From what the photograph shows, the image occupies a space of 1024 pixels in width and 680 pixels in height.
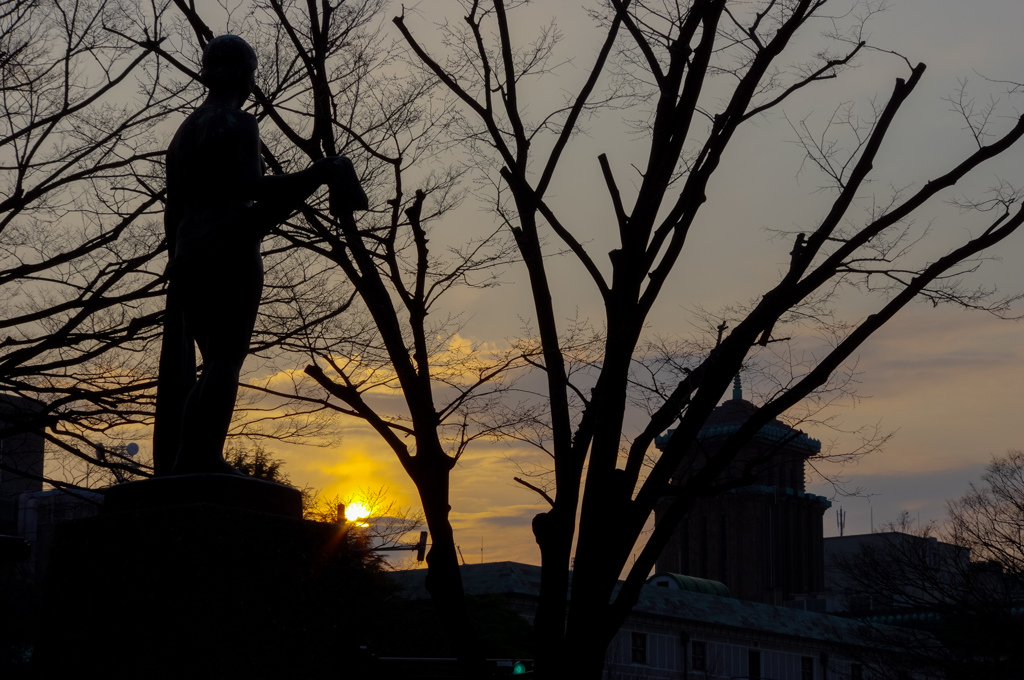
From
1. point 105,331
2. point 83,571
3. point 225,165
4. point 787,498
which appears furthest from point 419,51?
point 787,498

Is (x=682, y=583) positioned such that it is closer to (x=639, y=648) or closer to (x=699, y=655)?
(x=699, y=655)

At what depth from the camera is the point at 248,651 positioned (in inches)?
162

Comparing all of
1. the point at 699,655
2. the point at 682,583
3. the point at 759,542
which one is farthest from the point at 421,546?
the point at 759,542

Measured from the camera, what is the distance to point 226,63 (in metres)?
4.63

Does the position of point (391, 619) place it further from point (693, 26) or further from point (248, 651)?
point (248, 651)

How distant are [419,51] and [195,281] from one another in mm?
4677

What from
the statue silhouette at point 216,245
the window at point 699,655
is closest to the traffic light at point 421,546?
the statue silhouette at point 216,245

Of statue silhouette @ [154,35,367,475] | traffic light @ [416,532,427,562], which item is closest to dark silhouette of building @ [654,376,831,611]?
traffic light @ [416,532,427,562]

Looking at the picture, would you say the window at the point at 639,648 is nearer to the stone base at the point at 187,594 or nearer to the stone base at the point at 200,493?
the stone base at the point at 187,594

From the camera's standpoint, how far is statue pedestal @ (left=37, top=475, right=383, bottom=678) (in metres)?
4.04

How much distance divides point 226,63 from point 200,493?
6.04ft

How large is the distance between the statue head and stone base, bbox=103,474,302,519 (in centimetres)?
169

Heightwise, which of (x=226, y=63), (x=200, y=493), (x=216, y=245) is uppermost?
(x=226, y=63)

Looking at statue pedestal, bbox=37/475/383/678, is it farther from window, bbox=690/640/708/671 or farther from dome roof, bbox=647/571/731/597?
dome roof, bbox=647/571/731/597
